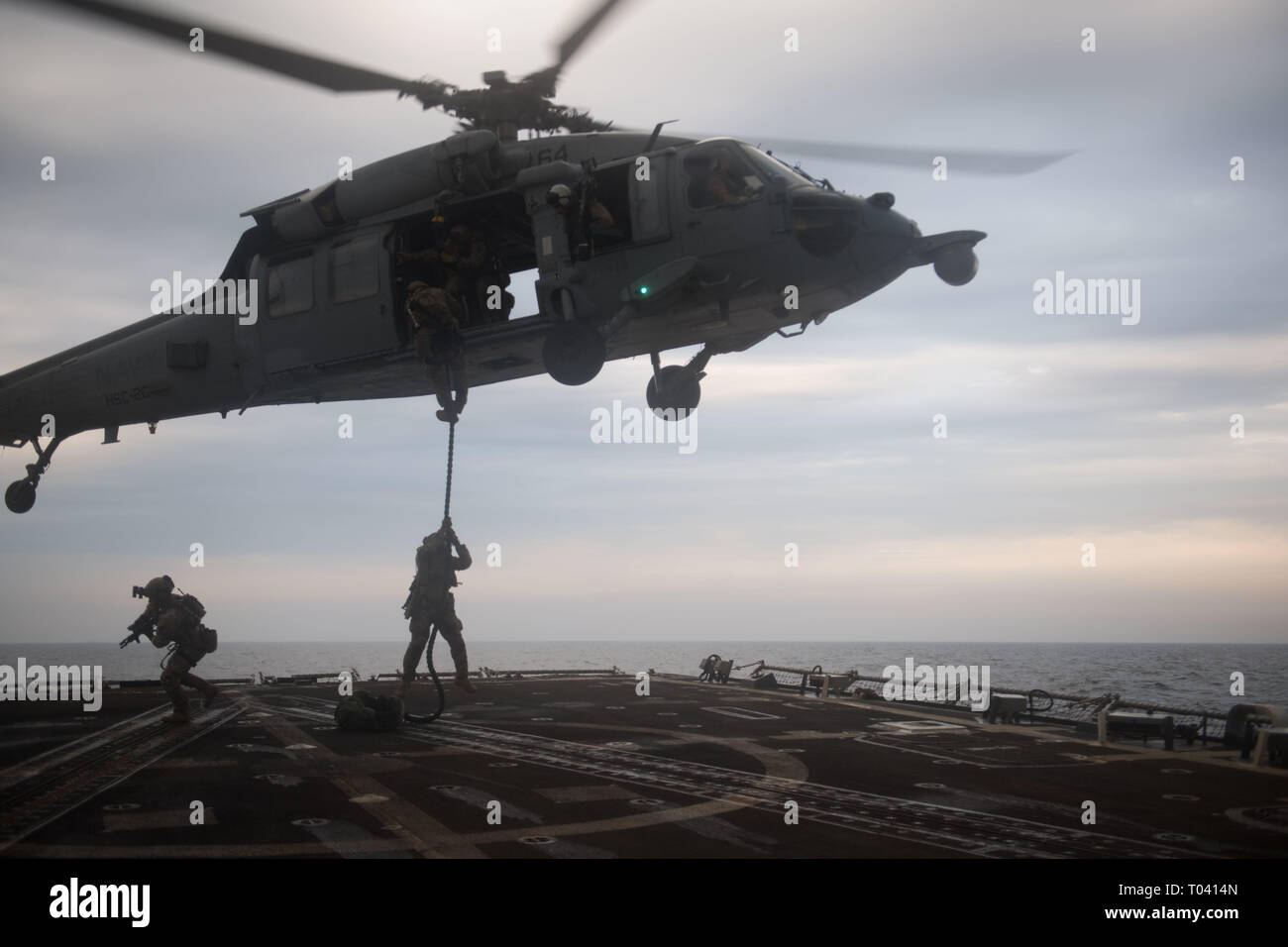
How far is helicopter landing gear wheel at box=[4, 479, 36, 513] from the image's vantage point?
1898 centimetres

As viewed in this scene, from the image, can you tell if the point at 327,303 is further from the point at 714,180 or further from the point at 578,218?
the point at 714,180

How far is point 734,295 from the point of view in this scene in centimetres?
1372

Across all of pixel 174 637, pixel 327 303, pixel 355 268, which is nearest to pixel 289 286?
pixel 327 303

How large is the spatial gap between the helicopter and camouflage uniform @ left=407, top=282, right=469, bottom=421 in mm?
377

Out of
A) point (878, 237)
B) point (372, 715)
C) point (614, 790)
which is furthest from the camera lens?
point (372, 715)

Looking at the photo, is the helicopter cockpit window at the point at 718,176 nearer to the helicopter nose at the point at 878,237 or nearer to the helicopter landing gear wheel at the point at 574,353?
the helicopter nose at the point at 878,237

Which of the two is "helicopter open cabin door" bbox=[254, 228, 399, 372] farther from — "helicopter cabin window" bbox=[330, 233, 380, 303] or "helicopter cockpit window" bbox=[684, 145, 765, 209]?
"helicopter cockpit window" bbox=[684, 145, 765, 209]

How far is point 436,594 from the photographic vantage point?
592 inches

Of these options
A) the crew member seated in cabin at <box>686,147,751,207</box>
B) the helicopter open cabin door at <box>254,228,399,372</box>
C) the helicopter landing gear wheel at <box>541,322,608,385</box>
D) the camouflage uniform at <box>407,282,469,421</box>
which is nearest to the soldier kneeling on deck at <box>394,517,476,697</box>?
the camouflage uniform at <box>407,282,469,421</box>

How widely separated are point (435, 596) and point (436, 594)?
1.3 inches

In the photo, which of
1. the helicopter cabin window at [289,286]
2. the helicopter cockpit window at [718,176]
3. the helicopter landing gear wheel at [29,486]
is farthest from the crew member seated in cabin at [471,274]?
the helicopter landing gear wheel at [29,486]

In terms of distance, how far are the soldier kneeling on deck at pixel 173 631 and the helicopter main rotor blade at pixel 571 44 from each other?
8997mm
